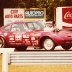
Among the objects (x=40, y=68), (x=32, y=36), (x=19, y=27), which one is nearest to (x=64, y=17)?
(x=19, y=27)

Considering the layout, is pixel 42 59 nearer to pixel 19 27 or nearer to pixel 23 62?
pixel 23 62

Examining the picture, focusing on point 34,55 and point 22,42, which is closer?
point 34,55

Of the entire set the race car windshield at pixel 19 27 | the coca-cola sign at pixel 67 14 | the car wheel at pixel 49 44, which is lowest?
the car wheel at pixel 49 44

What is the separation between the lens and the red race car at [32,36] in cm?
2083

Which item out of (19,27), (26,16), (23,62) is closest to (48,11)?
(26,16)

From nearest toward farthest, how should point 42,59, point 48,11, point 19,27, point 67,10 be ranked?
point 42,59, point 19,27, point 67,10, point 48,11

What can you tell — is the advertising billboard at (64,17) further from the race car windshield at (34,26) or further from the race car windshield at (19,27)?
the race car windshield at (19,27)

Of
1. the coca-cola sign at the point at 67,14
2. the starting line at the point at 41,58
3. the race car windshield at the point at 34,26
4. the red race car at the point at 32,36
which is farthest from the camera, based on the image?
the coca-cola sign at the point at 67,14

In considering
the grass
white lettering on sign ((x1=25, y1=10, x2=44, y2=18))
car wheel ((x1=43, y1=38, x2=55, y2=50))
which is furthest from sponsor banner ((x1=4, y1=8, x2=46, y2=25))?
the grass

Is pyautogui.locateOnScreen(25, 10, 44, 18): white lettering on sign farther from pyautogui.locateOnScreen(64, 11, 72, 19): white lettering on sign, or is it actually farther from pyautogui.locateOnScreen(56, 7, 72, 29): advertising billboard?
pyautogui.locateOnScreen(64, 11, 72, 19): white lettering on sign

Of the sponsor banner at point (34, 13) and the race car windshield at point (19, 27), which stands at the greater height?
the sponsor banner at point (34, 13)

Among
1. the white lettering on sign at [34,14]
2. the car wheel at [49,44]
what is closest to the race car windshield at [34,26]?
the car wheel at [49,44]

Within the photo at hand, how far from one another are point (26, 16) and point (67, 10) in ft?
15.8

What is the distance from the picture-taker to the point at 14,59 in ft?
43.9
